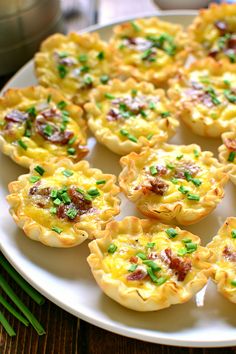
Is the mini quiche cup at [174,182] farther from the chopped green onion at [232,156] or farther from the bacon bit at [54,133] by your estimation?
the bacon bit at [54,133]

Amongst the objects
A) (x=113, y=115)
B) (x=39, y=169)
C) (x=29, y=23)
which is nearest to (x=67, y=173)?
(x=39, y=169)

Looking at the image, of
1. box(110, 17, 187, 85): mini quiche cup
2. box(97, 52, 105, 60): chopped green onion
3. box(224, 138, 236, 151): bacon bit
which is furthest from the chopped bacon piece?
box(97, 52, 105, 60): chopped green onion

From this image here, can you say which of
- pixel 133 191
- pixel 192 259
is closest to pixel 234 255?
pixel 192 259

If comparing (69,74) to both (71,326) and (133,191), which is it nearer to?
(133,191)

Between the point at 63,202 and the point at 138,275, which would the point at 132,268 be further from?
the point at 63,202

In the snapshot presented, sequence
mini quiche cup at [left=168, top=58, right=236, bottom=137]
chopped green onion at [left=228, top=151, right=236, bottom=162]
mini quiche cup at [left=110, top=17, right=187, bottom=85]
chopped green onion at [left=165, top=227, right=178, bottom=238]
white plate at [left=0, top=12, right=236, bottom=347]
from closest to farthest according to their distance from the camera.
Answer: white plate at [left=0, top=12, right=236, bottom=347]
chopped green onion at [left=165, top=227, right=178, bottom=238]
chopped green onion at [left=228, top=151, right=236, bottom=162]
mini quiche cup at [left=168, top=58, right=236, bottom=137]
mini quiche cup at [left=110, top=17, right=187, bottom=85]

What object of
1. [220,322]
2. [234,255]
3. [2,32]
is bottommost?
[220,322]

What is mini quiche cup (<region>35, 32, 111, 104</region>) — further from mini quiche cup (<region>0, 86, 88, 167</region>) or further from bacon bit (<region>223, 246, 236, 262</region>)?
bacon bit (<region>223, 246, 236, 262</region>)
